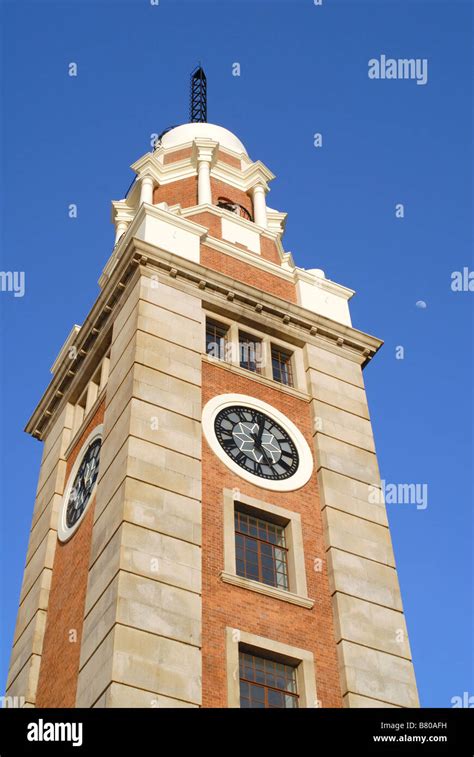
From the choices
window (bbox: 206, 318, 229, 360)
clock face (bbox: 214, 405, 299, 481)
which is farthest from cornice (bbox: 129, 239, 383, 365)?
clock face (bbox: 214, 405, 299, 481)

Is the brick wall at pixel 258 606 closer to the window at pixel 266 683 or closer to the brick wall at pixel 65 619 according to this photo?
the window at pixel 266 683

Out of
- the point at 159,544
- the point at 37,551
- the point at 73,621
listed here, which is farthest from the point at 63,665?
the point at 37,551

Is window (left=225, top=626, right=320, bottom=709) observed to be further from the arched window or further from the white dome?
the white dome

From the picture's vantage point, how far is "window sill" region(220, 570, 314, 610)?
26.9m

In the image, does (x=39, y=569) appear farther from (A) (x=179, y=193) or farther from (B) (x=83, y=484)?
(A) (x=179, y=193)

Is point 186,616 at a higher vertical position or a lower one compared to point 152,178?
lower

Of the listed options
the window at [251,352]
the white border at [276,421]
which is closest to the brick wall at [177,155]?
the window at [251,352]

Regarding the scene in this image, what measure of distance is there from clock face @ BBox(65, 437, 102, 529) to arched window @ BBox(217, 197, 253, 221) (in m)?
14.8

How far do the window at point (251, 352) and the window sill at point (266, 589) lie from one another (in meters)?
8.55

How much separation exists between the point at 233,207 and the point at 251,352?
11.3m

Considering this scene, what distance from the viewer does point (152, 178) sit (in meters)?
44.8
